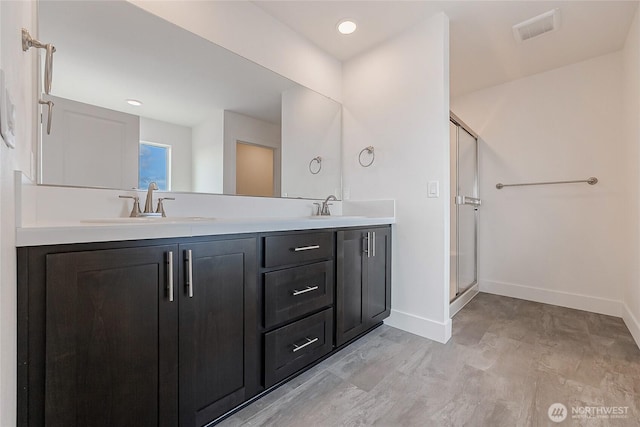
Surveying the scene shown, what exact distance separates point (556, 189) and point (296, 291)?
2.87 metres

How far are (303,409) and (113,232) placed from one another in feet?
3.61

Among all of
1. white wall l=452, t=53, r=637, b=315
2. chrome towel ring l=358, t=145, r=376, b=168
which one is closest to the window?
chrome towel ring l=358, t=145, r=376, b=168

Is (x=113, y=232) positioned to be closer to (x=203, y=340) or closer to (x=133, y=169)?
(x=203, y=340)

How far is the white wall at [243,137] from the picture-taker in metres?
1.80

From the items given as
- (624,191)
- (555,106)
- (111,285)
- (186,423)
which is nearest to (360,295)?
(186,423)

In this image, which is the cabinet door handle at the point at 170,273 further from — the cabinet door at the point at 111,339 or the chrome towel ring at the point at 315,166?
the chrome towel ring at the point at 315,166

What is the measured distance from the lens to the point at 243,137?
6.39 feet

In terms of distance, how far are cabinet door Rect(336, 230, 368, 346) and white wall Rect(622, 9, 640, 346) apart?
189 centimetres

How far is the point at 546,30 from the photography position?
6.89 feet

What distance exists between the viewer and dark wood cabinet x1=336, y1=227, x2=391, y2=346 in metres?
1.67

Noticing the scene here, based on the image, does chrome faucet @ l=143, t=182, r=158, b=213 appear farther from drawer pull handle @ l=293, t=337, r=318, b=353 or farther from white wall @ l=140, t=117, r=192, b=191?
drawer pull handle @ l=293, t=337, r=318, b=353

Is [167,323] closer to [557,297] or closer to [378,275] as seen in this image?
[378,275]

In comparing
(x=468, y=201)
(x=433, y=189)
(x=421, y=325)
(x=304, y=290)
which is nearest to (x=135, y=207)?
(x=304, y=290)

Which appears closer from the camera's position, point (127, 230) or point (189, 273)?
point (127, 230)
